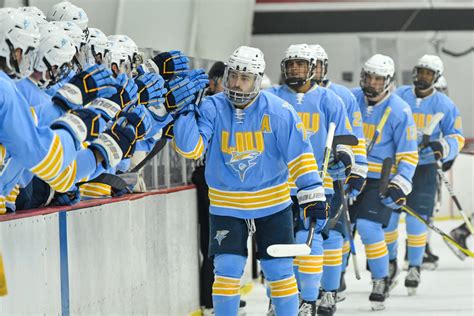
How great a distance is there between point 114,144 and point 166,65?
1230 mm

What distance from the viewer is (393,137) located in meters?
7.99

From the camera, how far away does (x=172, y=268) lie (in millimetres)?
6699

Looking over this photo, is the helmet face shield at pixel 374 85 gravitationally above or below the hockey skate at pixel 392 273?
above

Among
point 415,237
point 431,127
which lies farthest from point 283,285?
point 431,127

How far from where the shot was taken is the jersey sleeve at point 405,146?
7.84m

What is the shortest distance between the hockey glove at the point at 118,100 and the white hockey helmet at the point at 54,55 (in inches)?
8.3

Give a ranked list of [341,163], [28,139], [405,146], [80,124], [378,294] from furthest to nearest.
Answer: [405,146] → [378,294] → [341,163] → [80,124] → [28,139]

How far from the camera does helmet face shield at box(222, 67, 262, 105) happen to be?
5.57 meters

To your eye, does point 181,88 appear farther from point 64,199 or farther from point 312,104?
point 312,104

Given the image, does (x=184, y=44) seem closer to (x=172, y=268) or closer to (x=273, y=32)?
(x=172, y=268)

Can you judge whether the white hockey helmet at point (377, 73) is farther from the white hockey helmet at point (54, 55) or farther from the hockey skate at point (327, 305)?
the white hockey helmet at point (54, 55)

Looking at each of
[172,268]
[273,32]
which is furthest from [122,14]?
[273,32]

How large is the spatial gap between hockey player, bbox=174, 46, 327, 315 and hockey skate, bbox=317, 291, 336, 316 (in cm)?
155

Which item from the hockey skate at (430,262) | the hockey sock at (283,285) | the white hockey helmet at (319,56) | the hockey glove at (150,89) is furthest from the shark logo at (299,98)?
the hockey skate at (430,262)
